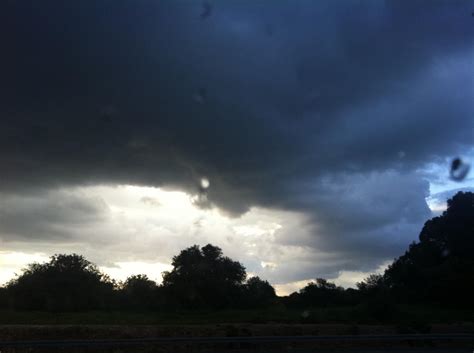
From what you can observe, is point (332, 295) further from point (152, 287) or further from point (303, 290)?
point (152, 287)

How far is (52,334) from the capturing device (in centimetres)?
3609

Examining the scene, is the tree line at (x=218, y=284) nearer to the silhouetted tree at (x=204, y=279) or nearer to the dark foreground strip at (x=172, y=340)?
the silhouetted tree at (x=204, y=279)

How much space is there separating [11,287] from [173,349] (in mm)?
59670

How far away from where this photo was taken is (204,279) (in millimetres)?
78312

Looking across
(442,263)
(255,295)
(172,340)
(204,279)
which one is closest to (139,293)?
(204,279)

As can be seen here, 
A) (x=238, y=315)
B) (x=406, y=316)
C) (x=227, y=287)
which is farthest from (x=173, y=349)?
(x=227, y=287)

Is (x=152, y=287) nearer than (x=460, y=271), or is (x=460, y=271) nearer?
(x=460, y=271)

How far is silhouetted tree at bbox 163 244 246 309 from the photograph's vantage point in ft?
253

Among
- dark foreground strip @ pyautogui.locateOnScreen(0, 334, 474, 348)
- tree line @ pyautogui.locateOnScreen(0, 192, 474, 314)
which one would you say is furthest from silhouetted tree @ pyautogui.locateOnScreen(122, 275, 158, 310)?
dark foreground strip @ pyautogui.locateOnScreen(0, 334, 474, 348)

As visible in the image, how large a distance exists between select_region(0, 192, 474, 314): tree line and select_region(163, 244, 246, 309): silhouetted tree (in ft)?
0.42

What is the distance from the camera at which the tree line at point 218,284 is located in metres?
73.8

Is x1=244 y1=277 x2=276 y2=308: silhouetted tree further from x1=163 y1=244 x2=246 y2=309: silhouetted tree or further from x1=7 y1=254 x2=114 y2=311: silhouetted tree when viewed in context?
x1=7 y1=254 x2=114 y2=311: silhouetted tree

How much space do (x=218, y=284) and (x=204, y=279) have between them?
2.21 meters

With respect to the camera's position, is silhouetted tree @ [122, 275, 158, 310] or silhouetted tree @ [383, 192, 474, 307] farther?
silhouetted tree @ [122, 275, 158, 310]
